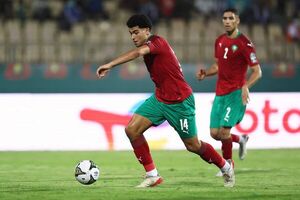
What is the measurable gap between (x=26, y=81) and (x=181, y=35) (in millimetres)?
4767

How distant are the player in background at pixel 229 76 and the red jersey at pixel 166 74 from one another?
1.53m

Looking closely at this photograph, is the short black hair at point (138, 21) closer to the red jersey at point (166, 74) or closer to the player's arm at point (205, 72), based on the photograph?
the red jersey at point (166, 74)

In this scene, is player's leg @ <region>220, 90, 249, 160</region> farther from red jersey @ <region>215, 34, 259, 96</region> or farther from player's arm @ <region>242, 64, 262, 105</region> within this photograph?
player's arm @ <region>242, 64, 262, 105</region>

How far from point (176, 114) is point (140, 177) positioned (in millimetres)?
1801

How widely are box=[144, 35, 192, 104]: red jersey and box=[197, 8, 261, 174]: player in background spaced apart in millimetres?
1525

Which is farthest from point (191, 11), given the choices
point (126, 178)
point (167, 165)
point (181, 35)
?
point (126, 178)

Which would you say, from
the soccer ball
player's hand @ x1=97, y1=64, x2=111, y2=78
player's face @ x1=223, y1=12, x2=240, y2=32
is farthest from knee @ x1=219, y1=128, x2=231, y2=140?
player's hand @ x1=97, y1=64, x2=111, y2=78

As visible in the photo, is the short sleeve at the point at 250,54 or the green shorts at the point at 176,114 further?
the short sleeve at the point at 250,54

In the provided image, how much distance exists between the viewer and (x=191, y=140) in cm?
1005

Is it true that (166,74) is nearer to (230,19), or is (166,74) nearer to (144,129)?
(144,129)

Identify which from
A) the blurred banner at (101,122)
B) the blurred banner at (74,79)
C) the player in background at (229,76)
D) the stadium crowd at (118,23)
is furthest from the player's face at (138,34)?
the stadium crowd at (118,23)

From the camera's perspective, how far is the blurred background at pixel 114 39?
61.7ft

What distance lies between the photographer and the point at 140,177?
456 inches

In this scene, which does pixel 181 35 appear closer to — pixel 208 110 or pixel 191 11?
pixel 191 11
